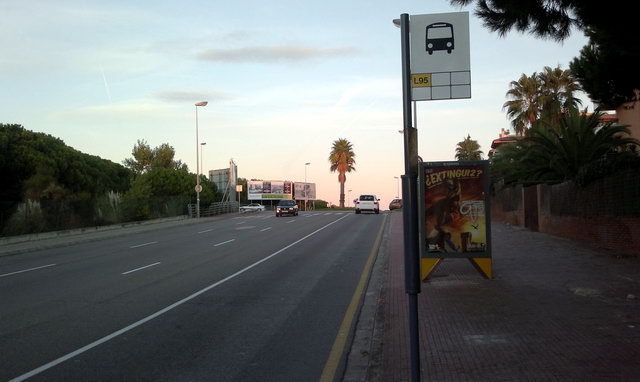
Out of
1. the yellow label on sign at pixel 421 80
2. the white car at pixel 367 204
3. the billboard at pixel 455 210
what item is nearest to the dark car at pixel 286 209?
the white car at pixel 367 204

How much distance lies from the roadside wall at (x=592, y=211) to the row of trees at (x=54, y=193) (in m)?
24.1

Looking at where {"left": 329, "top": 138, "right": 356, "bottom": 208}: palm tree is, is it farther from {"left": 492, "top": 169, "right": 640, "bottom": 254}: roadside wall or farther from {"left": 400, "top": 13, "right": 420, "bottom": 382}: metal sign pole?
{"left": 400, "top": 13, "right": 420, "bottom": 382}: metal sign pole

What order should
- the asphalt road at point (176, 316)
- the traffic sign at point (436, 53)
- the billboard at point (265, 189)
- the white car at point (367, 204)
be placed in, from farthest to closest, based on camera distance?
1. the billboard at point (265, 189)
2. the white car at point (367, 204)
3. the asphalt road at point (176, 316)
4. the traffic sign at point (436, 53)

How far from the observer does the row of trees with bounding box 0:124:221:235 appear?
1165 inches

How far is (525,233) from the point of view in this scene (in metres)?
22.3

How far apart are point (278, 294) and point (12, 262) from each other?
1264 centimetres

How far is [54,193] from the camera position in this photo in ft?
130

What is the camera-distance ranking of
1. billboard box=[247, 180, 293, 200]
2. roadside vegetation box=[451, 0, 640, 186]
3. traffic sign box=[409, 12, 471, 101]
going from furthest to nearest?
billboard box=[247, 180, 293, 200]
roadside vegetation box=[451, 0, 640, 186]
traffic sign box=[409, 12, 471, 101]

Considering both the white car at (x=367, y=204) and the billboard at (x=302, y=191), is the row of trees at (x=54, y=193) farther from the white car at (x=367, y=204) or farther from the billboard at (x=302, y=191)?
the billboard at (x=302, y=191)

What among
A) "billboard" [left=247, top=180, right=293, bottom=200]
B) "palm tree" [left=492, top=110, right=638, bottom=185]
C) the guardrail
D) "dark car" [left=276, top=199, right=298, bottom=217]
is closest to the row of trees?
the guardrail

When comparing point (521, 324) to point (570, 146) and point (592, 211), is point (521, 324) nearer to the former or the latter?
point (592, 211)

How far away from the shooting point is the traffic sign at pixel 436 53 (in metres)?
5.11

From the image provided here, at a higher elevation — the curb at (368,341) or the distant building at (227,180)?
the distant building at (227,180)

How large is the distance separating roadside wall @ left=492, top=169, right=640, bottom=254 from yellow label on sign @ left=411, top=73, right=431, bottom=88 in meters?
10.4
